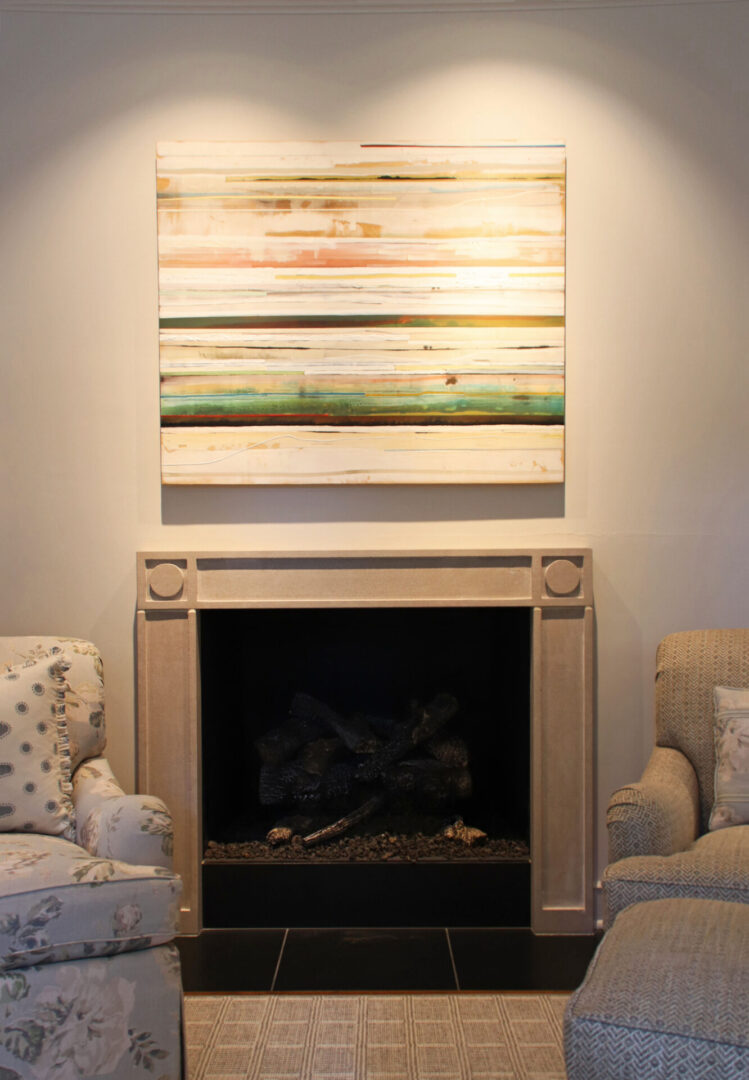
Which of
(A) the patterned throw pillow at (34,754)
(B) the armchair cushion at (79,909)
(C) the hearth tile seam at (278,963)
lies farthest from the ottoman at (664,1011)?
(A) the patterned throw pillow at (34,754)

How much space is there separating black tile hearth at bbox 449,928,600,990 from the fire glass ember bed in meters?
0.07

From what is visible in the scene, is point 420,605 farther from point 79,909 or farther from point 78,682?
point 79,909

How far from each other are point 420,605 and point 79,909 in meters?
1.24

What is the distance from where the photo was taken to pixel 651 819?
1.86 m

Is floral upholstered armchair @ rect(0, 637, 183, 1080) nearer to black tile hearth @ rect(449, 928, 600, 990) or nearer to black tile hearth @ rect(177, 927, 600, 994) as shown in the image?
black tile hearth @ rect(177, 927, 600, 994)

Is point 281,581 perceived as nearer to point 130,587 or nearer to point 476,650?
point 130,587

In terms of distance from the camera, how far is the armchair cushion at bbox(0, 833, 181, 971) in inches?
62.2

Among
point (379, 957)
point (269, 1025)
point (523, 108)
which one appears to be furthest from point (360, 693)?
point (523, 108)

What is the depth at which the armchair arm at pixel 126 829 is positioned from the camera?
1854mm

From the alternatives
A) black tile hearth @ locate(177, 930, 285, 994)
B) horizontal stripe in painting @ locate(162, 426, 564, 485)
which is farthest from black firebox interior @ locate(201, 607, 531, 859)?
horizontal stripe in painting @ locate(162, 426, 564, 485)

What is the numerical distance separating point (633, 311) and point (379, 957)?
1.97 meters

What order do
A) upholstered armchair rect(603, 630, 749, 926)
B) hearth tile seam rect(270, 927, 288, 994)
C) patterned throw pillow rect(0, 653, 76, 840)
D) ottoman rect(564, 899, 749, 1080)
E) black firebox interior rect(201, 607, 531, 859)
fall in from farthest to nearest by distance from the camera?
black firebox interior rect(201, 607, 531, 859)
hearth tile seam rect(270, 927, 288, 994)
patterned throw pillow rect(0, 653, 76, 840)
upholstered armchair rect(603, 630, 749, 926)
ottoman rect(564, 899, 749, 1080)

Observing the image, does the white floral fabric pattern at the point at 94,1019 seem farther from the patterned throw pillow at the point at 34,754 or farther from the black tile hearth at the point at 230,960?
the black tile hearth at the point at 230,960

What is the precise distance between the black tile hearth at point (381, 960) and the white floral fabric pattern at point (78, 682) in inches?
25.8
